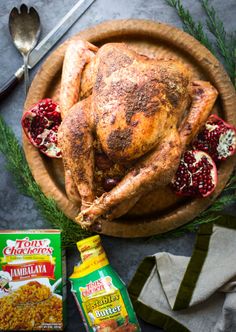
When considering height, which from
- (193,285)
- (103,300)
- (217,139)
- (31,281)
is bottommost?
(193,285)

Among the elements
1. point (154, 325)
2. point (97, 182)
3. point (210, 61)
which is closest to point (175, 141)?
point (97, 182)

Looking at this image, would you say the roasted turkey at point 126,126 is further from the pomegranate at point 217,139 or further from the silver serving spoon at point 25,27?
the silver serving spoon at point 25,27

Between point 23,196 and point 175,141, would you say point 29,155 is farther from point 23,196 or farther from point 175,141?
point 175,141

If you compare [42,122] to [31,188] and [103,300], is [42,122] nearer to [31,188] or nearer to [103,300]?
[31,188]

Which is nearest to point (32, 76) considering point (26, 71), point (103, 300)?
point (26, 71)

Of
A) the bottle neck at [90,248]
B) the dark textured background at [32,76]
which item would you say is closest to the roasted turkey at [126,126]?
the bottle neck at [90,248]
